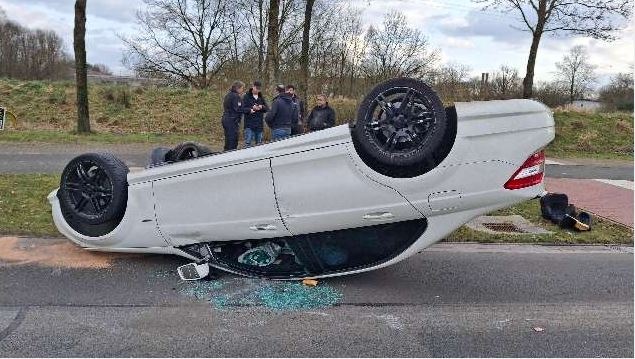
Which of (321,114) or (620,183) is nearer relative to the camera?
(321,114)

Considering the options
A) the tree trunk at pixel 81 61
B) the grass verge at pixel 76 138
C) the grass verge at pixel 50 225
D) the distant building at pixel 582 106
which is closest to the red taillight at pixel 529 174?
the grass verge at pixel 50 225

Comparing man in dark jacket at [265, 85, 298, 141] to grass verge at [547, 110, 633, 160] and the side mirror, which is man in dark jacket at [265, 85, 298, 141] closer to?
the side mirror

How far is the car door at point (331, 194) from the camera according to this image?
379 cm

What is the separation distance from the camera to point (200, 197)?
13.8 feet

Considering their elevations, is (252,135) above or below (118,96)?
below

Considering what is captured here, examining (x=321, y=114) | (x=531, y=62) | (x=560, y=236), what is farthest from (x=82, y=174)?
(x=531, y=62)

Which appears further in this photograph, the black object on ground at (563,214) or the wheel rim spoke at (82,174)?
the black object on ground at (563,214)

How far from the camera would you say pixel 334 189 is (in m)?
3.85

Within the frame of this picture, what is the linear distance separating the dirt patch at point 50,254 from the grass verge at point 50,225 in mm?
281

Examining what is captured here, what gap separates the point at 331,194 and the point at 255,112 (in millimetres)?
6365

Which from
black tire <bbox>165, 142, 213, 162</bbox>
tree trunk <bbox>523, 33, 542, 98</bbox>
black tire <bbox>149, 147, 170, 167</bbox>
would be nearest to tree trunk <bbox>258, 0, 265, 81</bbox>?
tree trunk <bbox>523, 33, 542, 98</bbox>

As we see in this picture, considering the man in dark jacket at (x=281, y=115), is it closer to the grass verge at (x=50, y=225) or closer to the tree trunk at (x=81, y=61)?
the grass verge at (x=50, y=225)

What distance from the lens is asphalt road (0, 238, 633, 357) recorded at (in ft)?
11.0

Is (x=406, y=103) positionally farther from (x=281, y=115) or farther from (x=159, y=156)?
(x=281, y=115)
